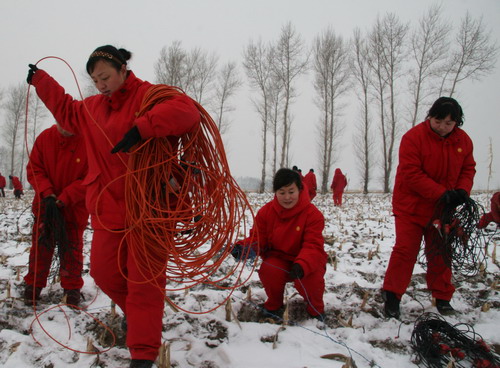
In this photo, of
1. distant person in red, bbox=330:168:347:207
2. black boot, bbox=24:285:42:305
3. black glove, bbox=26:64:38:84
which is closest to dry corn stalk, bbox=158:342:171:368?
black boot, bbox=24:285:42:305

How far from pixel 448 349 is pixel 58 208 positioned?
119 inches

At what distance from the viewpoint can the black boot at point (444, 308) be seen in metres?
2.67

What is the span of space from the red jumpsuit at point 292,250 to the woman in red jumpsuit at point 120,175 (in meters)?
0.92

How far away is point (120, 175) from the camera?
6.59 feet

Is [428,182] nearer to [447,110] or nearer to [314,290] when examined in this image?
[447,110]

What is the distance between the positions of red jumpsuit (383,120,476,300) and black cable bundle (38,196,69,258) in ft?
8.88

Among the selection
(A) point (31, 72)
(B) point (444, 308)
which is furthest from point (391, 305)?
(A) point (31, 72)

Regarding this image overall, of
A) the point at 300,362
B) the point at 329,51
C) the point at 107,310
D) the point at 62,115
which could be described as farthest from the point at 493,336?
the point at 329,51

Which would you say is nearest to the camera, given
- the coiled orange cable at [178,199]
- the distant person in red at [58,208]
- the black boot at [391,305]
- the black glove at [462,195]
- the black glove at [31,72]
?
the coiled orange cable at [178,199]

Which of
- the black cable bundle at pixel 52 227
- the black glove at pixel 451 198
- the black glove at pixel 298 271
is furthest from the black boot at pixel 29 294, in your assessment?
the black glove at pixel 451 198

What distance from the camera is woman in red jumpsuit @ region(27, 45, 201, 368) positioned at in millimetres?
1806

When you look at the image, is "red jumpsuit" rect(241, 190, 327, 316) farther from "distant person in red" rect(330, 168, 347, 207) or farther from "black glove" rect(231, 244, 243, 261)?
"distant person in red" rect(330, 168, 347, 207)

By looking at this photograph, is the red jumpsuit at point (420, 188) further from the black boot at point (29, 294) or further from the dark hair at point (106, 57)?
the black boot at point (29, 294)

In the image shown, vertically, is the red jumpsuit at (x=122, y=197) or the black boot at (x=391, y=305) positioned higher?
the red jumpsuit at (x=122, y=197)
